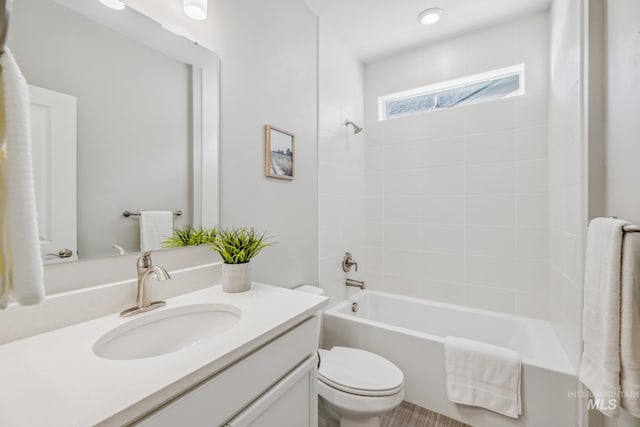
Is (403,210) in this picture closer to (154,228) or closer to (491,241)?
(491,241)

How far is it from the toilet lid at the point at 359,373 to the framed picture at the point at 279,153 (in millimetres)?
1117

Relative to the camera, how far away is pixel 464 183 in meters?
2.26

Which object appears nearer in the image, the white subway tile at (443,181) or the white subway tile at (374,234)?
the white subway tile at (443,181)

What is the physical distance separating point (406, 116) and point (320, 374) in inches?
85.3

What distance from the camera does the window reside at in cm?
214

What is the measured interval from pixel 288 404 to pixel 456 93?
2.54 m

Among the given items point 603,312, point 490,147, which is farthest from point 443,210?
point 603,312

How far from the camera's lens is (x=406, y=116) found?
97.9 inches

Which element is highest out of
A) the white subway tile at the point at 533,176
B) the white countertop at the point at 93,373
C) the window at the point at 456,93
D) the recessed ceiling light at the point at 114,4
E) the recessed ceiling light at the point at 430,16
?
the recessed ceiling light at the point at 430,16

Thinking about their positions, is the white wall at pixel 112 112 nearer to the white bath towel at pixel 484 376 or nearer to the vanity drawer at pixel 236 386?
the vanity drawer at pixel 236 386

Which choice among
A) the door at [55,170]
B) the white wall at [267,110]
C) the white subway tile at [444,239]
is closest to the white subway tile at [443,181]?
the white subway tile at [444,239]

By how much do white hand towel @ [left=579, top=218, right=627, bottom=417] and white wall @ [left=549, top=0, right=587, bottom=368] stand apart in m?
0.40

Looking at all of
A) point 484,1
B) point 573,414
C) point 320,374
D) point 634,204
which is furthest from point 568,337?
point 484,1

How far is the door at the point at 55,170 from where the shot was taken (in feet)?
2.59
